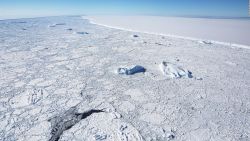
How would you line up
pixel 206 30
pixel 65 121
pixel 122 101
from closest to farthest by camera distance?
pixel 65 121, pixel 122 101, pixel 206 30

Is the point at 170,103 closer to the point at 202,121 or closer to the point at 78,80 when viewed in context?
the point at 202,121

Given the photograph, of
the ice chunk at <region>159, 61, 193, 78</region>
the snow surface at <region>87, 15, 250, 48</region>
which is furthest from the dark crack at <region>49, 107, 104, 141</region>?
the snow surface at <region>87, 15, 250, 48</region>

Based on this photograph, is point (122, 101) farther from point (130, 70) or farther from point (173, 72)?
point (173, 72)

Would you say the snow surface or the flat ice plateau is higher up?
the snow surface

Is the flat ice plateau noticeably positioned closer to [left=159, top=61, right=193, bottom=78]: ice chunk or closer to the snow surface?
[left=159, top=61, right=193, bottom=78]: ice chunk

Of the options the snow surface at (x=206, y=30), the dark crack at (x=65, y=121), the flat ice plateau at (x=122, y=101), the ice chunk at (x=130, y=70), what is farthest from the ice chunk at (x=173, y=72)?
the snow surface at (x=206, y=30)

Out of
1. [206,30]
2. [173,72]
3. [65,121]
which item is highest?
[206,30]

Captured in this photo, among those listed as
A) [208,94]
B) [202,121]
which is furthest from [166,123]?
[208,94]

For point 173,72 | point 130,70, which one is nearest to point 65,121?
point 130,70
